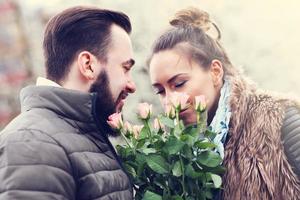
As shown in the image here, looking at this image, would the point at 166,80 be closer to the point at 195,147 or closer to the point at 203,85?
the point at 203,85

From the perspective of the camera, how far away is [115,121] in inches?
89.0

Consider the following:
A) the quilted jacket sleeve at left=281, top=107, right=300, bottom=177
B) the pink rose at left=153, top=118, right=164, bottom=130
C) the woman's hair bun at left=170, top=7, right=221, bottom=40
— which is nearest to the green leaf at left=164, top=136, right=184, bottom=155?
the pink rose at left=153, top=118, right=164, bottom=130

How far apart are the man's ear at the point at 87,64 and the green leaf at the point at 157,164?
35 cm

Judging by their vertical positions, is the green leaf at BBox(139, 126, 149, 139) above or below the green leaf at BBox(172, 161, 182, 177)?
above

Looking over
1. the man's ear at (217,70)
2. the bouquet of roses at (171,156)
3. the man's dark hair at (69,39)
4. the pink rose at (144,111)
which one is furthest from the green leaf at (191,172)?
the man's ear at (217,70)

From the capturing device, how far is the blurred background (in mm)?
7637

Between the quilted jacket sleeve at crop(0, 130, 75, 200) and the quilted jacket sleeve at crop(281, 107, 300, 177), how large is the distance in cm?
90

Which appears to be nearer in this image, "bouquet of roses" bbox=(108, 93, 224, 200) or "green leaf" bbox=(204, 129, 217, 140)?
"bouquet of roses" bbox=(108, 93, 224, 200)

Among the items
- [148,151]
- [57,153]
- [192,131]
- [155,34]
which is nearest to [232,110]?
[192,131]

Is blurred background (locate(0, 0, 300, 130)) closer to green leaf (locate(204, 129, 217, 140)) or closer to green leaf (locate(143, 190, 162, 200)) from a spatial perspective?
green leaf (locate(204, 129, 217, 140))

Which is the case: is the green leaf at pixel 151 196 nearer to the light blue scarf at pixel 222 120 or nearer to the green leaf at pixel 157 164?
the green leaf at pixel 157 164

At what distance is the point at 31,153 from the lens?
6.07ft

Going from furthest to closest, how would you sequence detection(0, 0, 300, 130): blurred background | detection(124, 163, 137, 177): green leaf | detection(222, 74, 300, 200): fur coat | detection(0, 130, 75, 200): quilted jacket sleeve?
detection(0, 0, 300, 130): blurred background
detection(222, 74, 300, 200): fur coat
detection(124, 163, 137, 177): green leaf
detection(0, 130, 75, 200): quilted jacket sleeve

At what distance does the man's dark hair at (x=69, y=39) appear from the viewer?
2260mm
